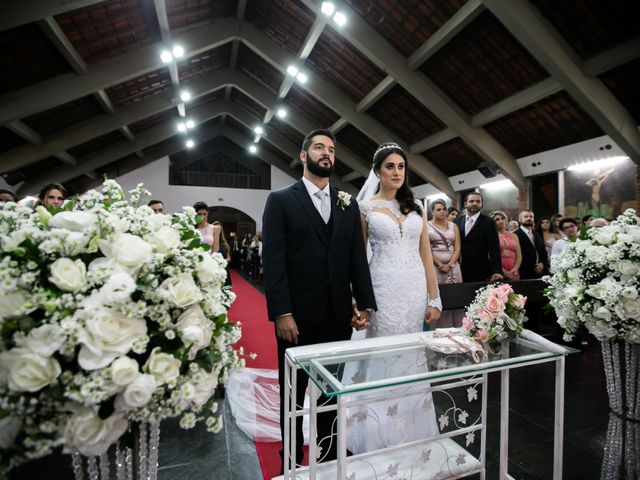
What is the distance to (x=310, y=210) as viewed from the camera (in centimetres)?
197

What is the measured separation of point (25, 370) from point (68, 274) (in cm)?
20

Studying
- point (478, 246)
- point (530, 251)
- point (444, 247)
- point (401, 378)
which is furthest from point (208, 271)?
point (530, 251)

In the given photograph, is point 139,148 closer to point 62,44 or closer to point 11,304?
point 62,44

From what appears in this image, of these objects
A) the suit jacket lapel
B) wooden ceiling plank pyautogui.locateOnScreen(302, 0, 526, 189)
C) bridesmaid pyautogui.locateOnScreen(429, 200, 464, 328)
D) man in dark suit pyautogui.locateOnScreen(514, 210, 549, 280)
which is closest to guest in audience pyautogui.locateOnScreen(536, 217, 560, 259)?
man in dark suit pyautogui.locateOnScreen(514, 210, 549, 280)

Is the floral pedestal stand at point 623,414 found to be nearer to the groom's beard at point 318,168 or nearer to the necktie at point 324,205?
the necktie at point 324,205

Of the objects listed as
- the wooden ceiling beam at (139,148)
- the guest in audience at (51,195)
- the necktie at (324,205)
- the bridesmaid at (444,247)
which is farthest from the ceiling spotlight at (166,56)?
the necktie at (324,205)

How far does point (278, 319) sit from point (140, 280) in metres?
1.03

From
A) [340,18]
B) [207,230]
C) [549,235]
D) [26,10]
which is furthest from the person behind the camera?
[340,18]

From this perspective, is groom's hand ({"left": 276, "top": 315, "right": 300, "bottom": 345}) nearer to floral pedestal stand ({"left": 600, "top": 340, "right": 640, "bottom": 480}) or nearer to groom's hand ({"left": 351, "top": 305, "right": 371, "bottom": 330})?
groom's hand ({"left": 351, "top": 305, "right": 371, "bottom": 330})

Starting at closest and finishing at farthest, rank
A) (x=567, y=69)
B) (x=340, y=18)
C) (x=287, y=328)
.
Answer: (x=287, y=328) < (x=567, y=69) < (x=340, y=18)

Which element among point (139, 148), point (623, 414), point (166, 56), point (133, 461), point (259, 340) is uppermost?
point (166, 56)

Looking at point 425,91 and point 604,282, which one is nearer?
point 604,282

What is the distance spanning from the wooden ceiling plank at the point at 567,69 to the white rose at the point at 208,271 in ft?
22.0

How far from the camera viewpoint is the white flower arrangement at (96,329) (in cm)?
74
